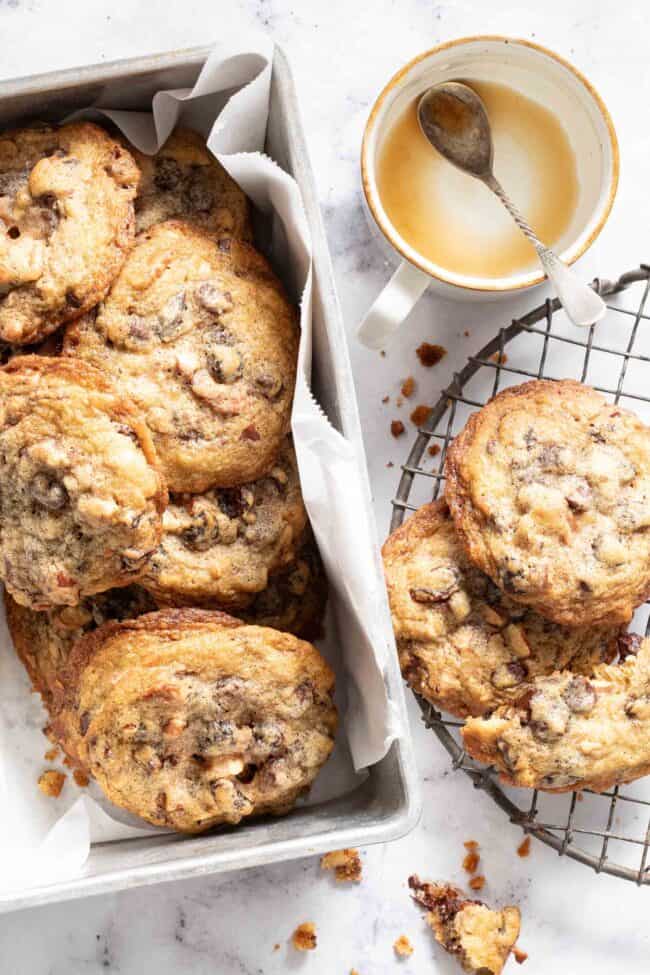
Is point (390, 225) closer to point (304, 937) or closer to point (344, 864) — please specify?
point (344, 864)

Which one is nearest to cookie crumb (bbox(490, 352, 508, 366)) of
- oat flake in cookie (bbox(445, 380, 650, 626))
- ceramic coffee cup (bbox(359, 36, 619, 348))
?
ceramic coffee cup (bbox(359, 36, 619, 348))

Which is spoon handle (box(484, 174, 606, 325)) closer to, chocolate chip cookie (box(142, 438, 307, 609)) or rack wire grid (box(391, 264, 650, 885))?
rack wire grid (box(391, 264, 650, 885))

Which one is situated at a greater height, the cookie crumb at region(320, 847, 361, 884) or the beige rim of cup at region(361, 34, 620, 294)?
the beige rim of cup at region(361, 34, 620, 294)

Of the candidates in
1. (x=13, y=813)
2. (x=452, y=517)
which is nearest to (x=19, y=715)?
(x=13, y=813)

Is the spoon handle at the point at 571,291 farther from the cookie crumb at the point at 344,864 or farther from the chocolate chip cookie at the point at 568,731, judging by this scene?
the cookie crumb at the point at 344,864

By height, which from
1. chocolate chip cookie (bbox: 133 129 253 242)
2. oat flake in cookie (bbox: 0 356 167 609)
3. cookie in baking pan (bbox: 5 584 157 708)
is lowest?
cookie in baking pan (bbox: 5 584 157 708)

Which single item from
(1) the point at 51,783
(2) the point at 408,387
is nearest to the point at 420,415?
(2) the point at 408,387
